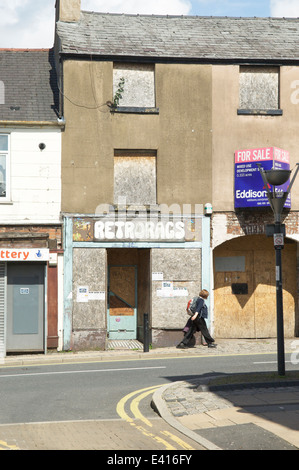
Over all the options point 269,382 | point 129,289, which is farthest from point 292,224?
point 269,382

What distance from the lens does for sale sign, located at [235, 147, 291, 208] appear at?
20750 millimetres

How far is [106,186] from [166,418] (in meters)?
11.8

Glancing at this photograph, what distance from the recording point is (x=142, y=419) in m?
10.4

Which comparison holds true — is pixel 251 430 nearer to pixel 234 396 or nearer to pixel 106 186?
pixel 234 396

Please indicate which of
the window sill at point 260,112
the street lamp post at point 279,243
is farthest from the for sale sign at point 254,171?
the street lamp post at point 279,243

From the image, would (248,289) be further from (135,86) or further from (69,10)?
(69,10)

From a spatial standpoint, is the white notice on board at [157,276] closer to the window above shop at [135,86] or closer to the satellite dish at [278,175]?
the window above shop at [135,86]

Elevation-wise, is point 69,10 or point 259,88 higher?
point 69,10

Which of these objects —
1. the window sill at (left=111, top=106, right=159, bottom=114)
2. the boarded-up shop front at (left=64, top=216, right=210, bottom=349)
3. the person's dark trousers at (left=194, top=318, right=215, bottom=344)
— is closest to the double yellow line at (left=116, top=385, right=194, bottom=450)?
the person's dark trousers at (left=194, top=318, right=215, bottom=344)

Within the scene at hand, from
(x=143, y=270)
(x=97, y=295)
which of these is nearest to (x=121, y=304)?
(x=143, y=270)

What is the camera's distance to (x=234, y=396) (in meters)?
11.3

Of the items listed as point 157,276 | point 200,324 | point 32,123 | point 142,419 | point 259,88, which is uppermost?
point 259,88

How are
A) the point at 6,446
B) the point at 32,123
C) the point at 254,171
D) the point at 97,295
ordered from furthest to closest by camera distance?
the point at 254,171 → the point at 97,295 → the point at 32,123 → the point at 6,446

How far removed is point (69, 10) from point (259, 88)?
7.11 metres
